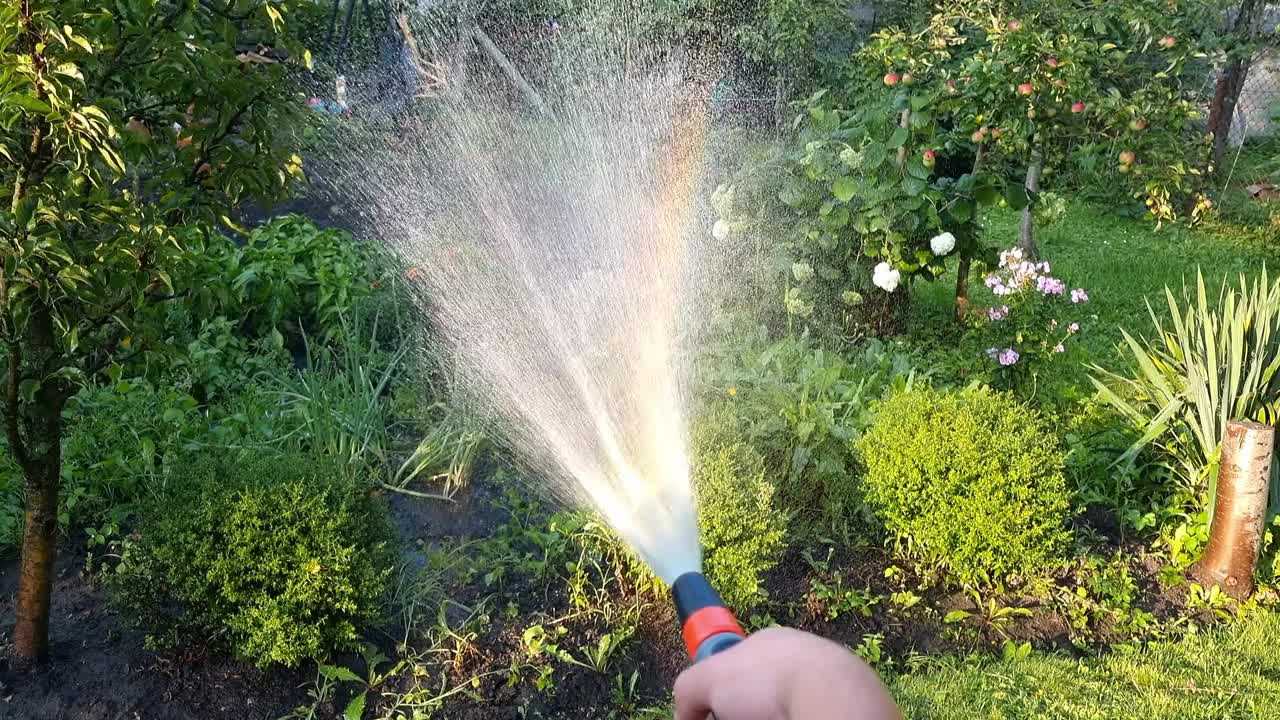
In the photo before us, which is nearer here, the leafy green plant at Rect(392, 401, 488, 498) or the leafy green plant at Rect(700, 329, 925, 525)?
the leafy green plant at Rect(700, 329, 925, 525)

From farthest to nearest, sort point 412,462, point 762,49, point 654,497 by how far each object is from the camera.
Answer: point 762,49 < point 412,462 < point 654,497

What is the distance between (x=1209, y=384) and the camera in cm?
374

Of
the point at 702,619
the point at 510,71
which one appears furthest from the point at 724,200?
the point at 510,71

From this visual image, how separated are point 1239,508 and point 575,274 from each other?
3.06 meters

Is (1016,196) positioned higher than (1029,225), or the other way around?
(1016,196)

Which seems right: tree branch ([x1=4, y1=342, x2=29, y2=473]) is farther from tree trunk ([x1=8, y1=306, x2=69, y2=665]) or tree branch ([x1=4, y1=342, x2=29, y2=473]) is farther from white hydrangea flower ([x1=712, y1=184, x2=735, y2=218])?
white hydrangea flower ([x1=712, y1=184, x2=735, y2=218])

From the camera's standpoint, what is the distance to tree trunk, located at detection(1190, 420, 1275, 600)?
3.38 meters

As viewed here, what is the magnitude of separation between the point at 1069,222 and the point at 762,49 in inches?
124

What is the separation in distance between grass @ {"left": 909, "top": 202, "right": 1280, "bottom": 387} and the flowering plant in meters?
0.16

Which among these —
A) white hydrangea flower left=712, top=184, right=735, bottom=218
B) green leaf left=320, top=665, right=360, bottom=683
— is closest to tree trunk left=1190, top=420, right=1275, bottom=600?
white hydrangea flower left=712, top=184, right=735, bottom=218

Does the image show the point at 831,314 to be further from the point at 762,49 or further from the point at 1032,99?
the point at 762,49

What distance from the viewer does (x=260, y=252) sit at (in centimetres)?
518

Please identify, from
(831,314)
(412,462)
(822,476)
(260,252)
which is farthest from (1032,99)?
(260,252)

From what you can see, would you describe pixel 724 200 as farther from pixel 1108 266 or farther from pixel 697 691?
pixel 697 691
